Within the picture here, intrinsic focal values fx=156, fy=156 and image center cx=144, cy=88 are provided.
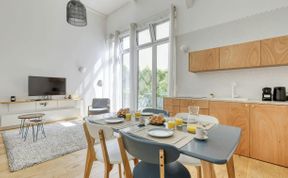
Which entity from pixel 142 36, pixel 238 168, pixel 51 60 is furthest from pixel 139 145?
pixel 51 60

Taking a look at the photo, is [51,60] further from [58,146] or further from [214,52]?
[214,52]

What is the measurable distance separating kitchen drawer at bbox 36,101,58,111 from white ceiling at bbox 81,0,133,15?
358 centimetres

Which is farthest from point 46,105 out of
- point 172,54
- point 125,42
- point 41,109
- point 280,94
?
point 280,94

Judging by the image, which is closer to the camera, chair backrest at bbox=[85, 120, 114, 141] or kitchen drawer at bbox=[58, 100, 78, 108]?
chair backrest at bbox=[85, 120, 114, 141]

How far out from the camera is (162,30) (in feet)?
15.0

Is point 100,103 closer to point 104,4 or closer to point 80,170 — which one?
point 80,170

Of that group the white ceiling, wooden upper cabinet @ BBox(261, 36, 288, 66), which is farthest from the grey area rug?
the white ceiling

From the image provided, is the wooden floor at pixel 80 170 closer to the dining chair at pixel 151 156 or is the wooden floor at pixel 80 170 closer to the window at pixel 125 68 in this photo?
the dining chair at pixel 151 156

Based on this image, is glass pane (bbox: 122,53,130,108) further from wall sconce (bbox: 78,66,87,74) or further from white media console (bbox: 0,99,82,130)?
white media console (bbox: 0,99,82,130)

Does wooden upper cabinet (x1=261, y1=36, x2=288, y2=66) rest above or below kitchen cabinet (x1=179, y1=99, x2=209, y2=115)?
above

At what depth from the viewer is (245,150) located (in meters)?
2.50

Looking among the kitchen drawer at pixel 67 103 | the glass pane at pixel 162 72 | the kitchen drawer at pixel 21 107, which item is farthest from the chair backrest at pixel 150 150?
the kitchen drawer at pixel 67 103

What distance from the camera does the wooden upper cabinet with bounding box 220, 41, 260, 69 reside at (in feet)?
8.52

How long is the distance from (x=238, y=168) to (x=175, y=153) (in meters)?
1.88
